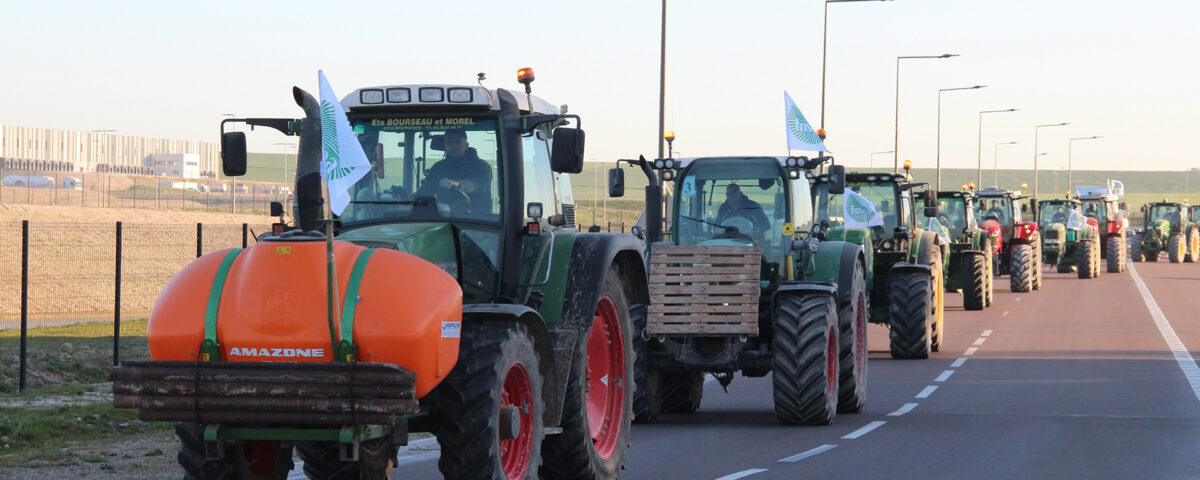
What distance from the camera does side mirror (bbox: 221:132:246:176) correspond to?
8844mm

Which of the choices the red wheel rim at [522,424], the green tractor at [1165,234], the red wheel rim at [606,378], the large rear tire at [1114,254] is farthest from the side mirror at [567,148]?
the green tractor at [1165,234]

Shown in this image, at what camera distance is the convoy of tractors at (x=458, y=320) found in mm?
7430

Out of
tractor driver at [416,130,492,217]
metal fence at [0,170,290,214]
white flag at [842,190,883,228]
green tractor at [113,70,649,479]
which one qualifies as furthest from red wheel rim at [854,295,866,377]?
metal fence at [0,170,290,214]

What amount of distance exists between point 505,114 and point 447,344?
91.1 inches

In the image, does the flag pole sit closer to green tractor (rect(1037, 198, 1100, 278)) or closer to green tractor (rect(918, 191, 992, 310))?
green tractor (rect(918, 191, 992, 310))

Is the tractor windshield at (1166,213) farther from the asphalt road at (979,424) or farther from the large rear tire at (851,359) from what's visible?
the large rear tire at (851,359)

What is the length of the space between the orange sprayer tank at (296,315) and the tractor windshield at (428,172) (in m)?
1.85

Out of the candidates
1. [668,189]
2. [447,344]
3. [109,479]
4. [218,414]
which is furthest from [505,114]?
[668,189]

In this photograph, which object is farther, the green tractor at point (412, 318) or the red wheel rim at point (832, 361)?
the red wheel rim at point (832, 361)

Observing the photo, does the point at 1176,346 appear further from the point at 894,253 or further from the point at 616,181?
the point at 616,181

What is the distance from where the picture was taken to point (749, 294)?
1450 cm

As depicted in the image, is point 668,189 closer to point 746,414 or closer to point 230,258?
point 746,414

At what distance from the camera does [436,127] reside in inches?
377

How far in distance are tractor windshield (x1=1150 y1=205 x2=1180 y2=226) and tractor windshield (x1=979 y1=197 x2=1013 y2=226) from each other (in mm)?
25786
